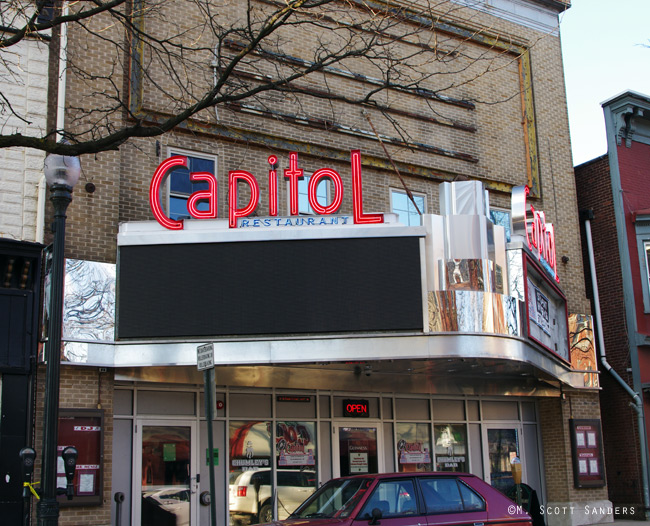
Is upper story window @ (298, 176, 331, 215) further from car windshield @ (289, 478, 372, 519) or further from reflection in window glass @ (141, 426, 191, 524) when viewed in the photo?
car windshield @ (289, 478, 372, 519)

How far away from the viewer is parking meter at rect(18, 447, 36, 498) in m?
11.4

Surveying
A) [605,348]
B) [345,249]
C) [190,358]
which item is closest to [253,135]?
[345,249]

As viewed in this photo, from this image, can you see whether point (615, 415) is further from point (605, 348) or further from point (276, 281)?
point (276, 281)

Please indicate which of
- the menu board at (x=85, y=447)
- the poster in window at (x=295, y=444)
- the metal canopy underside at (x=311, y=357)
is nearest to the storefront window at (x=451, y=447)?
the metal canopy underside at (x=311, y=357)

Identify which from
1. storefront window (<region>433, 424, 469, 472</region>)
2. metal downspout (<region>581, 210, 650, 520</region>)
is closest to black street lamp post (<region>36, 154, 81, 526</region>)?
storefront window (<region>433, 424, 469, 472</region>)

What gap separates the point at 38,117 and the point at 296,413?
774 centimetres

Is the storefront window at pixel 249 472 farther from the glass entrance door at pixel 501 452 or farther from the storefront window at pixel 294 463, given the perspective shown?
the glass entrance door at pixel 501 452

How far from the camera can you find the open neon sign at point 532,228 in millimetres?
16281

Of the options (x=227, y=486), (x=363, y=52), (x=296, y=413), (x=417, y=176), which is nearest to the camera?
(x=363, y=52)

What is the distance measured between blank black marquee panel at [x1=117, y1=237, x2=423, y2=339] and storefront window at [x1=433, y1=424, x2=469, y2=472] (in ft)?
17.8

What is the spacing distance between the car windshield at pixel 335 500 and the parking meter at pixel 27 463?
3.80 meters

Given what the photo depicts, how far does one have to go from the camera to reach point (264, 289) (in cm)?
1436

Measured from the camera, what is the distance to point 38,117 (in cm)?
1455

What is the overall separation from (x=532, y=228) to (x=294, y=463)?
22.9 feet
